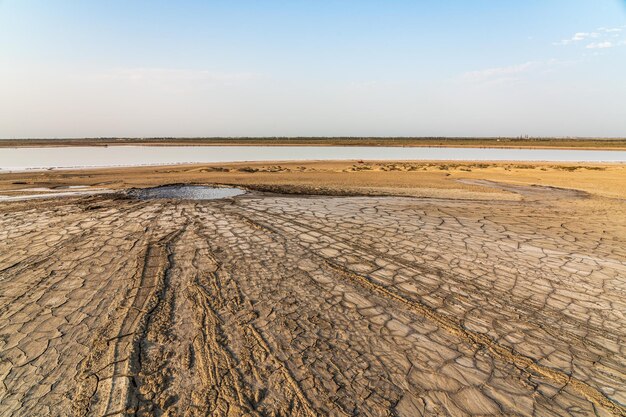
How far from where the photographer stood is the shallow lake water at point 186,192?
8.56 meters

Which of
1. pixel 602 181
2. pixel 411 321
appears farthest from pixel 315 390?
pixel 602 181

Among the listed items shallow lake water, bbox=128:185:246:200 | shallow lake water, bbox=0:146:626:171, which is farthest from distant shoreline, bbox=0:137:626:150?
shallow lake water, bbox=128:185:246:200

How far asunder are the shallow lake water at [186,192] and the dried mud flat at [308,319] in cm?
249

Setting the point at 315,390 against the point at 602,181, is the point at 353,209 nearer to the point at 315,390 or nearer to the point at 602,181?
the point at 315,390

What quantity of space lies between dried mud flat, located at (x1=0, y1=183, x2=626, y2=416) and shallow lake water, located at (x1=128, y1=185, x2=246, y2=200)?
2.49 meters

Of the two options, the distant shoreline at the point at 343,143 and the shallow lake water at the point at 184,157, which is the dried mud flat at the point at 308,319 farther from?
the distant shoreline at the point at 343,143

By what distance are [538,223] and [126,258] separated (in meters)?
7.41

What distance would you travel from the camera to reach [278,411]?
207 centimetres

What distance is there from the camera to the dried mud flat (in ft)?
7.29

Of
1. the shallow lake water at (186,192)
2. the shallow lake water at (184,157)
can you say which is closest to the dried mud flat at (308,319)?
the shallow lake water at (186,192)

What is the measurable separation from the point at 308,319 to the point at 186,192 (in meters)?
7.33

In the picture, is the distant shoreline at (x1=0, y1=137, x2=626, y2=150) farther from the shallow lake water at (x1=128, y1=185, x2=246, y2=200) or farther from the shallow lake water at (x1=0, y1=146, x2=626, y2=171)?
the shallow lake water at (x1=128, y1=185, x2=246, y2=200)

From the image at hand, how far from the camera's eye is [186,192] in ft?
30.6

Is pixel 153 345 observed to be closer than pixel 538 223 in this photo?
Yes
